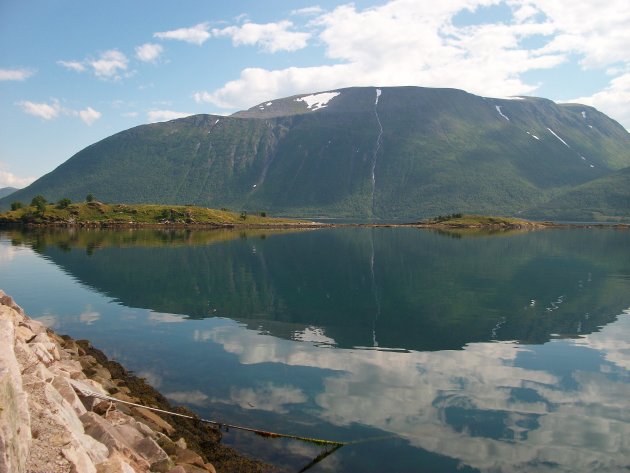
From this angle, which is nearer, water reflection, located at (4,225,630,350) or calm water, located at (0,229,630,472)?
calm water, located at (0,229,630,472)

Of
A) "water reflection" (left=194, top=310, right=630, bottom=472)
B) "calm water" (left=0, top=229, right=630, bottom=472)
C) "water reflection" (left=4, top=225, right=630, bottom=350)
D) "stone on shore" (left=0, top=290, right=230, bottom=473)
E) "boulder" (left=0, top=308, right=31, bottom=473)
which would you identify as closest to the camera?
"boulder" (left=0, top=308, right=31, bottom=473)

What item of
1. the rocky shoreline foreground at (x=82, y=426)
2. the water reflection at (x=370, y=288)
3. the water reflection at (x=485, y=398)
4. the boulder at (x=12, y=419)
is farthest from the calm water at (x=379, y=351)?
the boulder at (x=12, y=419)

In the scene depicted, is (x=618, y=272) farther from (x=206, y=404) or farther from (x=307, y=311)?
(x=206, y=404)

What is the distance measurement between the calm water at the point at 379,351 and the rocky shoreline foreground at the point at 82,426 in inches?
97.6

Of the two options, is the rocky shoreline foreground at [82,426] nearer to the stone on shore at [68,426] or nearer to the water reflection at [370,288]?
the stone on shore at [68,426]

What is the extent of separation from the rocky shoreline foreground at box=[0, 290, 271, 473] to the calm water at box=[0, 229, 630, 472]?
8.13ft

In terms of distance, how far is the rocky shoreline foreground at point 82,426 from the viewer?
1510cm

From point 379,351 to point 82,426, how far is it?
29.3 m

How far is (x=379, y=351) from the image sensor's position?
43969 millimetres

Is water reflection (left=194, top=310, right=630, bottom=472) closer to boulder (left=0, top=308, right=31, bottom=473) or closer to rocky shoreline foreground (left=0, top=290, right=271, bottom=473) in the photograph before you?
rocky shoreline foreground (left=0, top=290, right=271, bottom=473)

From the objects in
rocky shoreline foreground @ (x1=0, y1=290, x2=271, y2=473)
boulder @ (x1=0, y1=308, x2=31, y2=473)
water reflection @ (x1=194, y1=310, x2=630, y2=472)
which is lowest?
water reflection @ (x1=194, y1=310, x2=630, y2=472)

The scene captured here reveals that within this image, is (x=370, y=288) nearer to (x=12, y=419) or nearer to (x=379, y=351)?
(x=379, y=351)

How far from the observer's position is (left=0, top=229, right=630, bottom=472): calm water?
27.1m

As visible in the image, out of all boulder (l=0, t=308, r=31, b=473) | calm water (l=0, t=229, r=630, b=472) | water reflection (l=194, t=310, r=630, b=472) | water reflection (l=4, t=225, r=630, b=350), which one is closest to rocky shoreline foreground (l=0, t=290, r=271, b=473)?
boulder (l=0, t=308, r=31, b=473)
